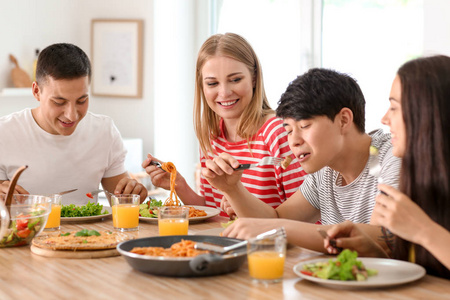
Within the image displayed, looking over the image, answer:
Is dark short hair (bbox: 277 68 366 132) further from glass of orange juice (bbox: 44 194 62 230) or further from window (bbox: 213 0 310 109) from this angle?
window (bbox: 213 0 310 109)

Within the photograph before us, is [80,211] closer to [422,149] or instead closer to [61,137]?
[61,137]

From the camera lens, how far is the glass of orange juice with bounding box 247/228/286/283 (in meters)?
1.62

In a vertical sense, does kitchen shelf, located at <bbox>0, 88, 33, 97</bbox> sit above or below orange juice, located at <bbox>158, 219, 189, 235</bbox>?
above

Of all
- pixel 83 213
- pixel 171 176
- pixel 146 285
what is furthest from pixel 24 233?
pixel 171 176

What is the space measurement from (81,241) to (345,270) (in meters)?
0.86

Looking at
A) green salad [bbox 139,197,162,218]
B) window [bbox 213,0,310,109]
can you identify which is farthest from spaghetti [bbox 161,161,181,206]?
window [bbox 213,0,310,109]

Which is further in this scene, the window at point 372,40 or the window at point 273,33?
the window at point 273,33

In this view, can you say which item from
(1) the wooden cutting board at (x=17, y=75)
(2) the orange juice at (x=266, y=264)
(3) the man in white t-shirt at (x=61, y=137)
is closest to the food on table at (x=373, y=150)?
(2) the orange juice at (x=266, y=264)

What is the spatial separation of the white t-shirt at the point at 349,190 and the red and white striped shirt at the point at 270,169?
33 cm

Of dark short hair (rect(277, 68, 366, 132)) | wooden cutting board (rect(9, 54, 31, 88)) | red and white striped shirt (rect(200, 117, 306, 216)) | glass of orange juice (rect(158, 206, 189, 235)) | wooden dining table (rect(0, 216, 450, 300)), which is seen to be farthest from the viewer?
wooden cutting board (rect(9, 54, 31, 88))

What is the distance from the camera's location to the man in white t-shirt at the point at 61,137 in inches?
120

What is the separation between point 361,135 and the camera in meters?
2.37

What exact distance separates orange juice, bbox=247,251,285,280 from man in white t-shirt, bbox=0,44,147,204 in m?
1.33

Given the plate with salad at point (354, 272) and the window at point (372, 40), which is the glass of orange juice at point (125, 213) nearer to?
the plate with salad at point (354, 272)
